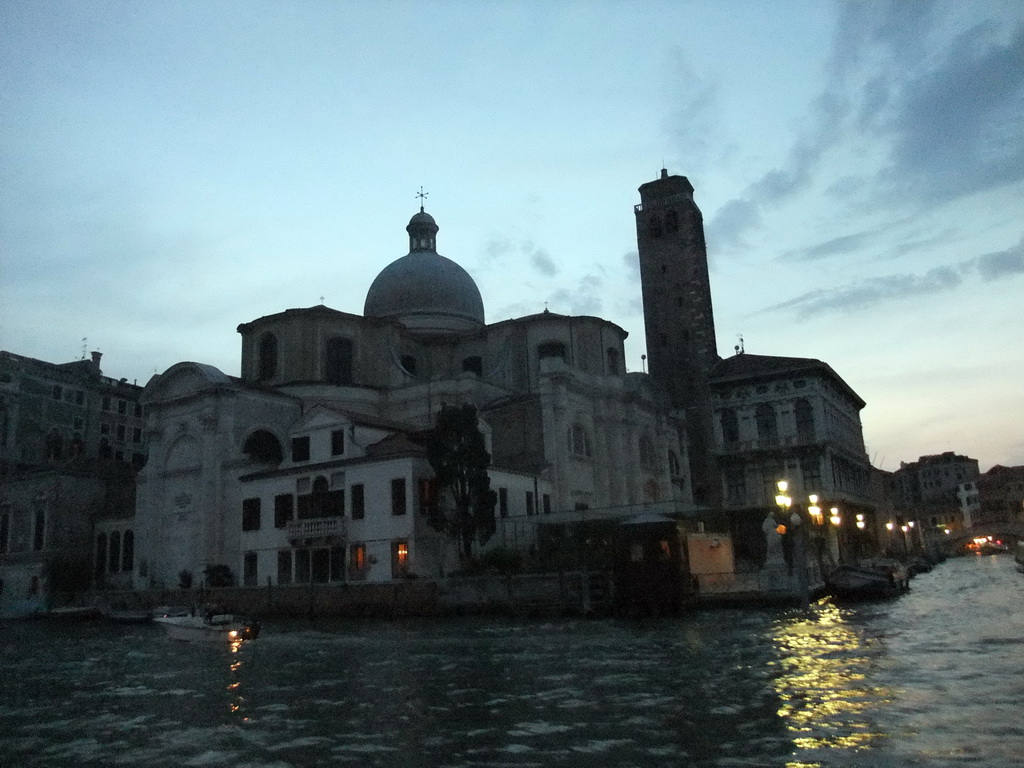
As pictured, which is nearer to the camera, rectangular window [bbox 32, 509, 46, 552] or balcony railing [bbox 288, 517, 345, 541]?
balcony railing [bbox 288, 517, 345, 541]

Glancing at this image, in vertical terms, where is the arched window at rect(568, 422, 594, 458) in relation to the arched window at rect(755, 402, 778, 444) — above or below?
below

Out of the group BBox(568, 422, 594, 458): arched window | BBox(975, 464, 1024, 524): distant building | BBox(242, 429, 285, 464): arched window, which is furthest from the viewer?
BBox(975, 464, 1024, 524): distant building

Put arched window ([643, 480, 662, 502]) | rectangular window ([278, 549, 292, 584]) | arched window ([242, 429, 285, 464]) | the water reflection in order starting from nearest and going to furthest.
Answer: the water reflection
rectangular window ([278, 549, 292, 584])
arched window ([242, 429, 285, 464])
arched window ([643, 480, 662, 502])

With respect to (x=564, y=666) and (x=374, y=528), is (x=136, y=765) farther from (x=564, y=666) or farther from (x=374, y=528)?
(x=374, y=528)

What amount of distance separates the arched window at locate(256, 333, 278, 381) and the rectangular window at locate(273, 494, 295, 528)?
10.8m

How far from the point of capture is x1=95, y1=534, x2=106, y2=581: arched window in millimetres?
48031

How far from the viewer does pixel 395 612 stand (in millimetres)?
30812

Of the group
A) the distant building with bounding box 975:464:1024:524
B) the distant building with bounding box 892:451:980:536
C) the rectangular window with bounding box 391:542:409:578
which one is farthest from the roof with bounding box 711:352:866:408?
the distant building with bounding box 892:451:980:536

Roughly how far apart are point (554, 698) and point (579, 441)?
108 feet

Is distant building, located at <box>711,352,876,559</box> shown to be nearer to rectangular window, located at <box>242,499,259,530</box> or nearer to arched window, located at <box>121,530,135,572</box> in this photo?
rectangular window, located at <box>242,499,259,530</box>

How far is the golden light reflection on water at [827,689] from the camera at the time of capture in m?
9.62

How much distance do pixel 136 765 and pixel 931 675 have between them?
11.1 metres

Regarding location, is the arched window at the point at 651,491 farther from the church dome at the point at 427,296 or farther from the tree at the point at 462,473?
the tree at the point at 462,473

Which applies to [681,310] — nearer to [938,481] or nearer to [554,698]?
[554,698]
